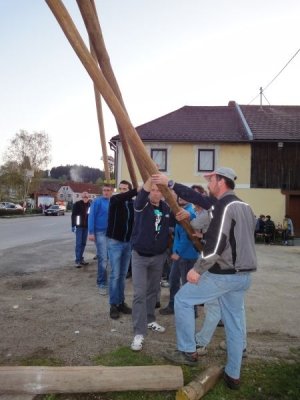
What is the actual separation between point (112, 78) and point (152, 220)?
1662mm

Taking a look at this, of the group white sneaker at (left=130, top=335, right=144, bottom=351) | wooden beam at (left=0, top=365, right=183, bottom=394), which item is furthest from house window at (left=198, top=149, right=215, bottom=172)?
wooden beam at (left=0, top=365, right=183, bottom=394)

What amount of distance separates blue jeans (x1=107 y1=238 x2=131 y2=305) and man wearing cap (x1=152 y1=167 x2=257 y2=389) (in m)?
2.01

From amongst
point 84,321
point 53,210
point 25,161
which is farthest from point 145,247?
point 25,161

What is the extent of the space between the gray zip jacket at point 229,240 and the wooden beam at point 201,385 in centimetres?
92

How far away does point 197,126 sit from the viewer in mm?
23344

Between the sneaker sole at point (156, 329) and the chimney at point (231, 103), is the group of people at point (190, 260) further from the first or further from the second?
the chimney at point (231, 103)

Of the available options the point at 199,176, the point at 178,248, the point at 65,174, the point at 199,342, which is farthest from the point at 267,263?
the point at 65,174

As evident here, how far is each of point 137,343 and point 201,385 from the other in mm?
1167

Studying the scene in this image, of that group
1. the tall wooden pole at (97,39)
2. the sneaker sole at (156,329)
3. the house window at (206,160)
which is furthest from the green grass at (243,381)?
the house window at (206,160)

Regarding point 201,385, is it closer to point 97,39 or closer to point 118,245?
point 118,245

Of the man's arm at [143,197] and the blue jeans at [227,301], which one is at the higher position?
the man's arm at [143,197]

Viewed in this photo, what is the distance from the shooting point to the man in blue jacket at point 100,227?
23.9 feet

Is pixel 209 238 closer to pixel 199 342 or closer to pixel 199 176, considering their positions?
pixel 199 342

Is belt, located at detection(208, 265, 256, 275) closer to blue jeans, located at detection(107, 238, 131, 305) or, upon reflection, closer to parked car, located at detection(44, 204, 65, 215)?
blue jeans, located at detection(107, 238, 131, 305)
